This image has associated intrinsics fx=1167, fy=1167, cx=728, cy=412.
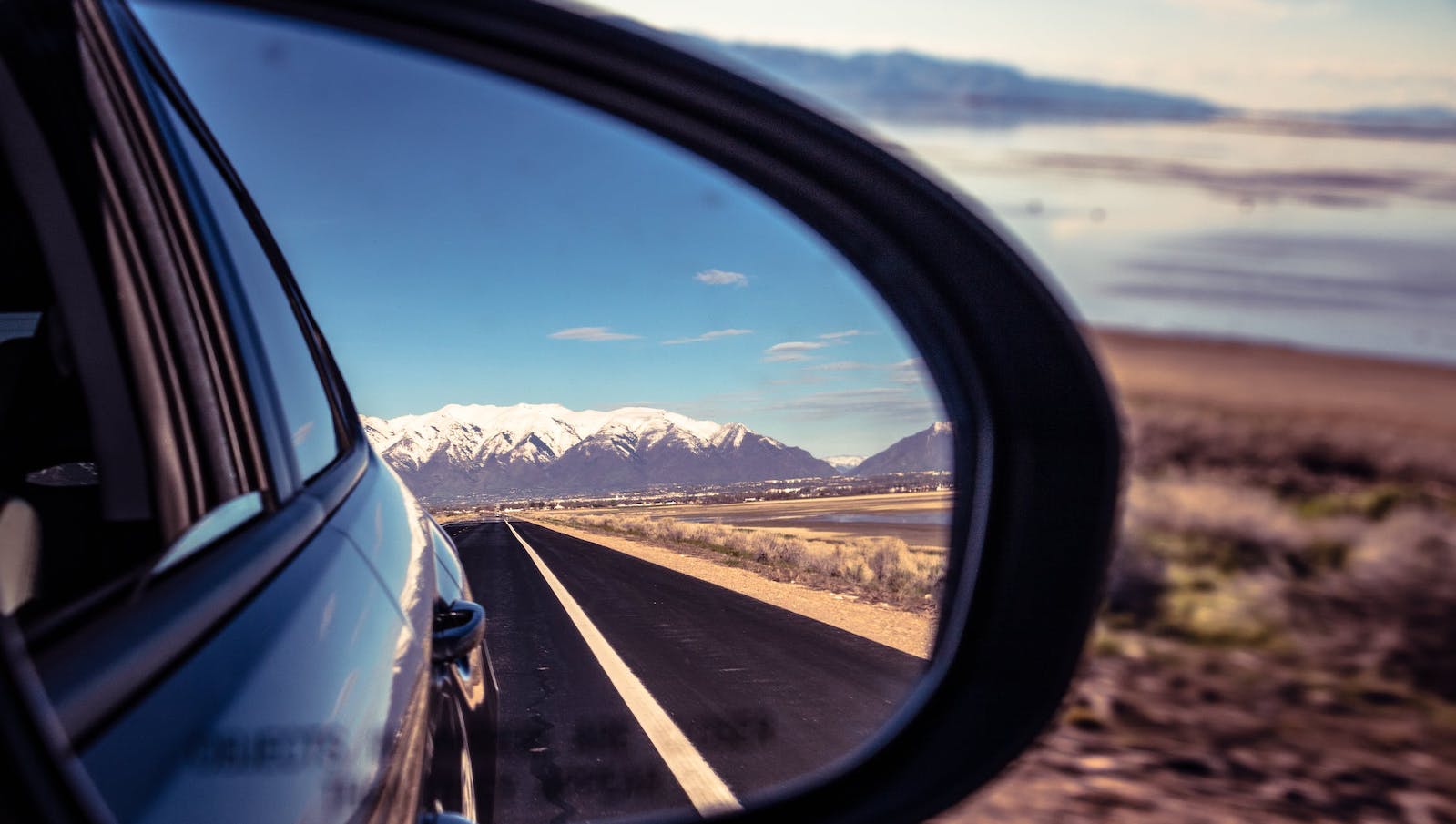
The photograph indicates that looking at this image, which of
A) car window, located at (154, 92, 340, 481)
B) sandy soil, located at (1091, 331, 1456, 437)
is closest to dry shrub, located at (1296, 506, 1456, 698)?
sandy soil, located at (1091, 331, 1456, 437)

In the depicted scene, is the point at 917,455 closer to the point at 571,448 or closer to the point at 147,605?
the point at 571,448

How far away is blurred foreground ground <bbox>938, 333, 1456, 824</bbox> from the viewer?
10.8ft

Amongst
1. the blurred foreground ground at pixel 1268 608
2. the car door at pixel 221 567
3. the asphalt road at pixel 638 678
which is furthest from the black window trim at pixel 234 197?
the blurred foreground ground at pixel 1268 608

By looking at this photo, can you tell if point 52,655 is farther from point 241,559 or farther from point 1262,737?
point 1262,737

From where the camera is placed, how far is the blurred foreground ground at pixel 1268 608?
3.30 m

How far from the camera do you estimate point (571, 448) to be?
1.83 metres

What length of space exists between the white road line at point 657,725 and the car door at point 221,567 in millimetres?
286

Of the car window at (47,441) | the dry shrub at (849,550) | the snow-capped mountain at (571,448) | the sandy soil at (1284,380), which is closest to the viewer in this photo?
the car window at (47,441)

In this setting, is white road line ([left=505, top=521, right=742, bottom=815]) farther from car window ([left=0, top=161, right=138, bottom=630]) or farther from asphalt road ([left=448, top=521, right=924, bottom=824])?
car window ([left=0, top=161, right=138, bottom=630])

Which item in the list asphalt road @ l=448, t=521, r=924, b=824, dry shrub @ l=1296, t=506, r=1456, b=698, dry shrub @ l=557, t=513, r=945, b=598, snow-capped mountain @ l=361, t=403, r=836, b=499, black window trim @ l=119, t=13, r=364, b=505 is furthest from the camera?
dry shrub @ l=1296, t=506, r=1456, b=698

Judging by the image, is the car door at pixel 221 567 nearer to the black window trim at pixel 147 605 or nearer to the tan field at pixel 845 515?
the black window trim at pixel 147 605

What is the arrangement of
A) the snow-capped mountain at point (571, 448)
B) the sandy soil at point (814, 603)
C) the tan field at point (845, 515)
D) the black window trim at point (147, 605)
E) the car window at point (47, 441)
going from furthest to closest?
the sandy soil at point (814, 603) → the tan field at point (845, 515) → the snow-capped mountain at point (571, 448) → the car window at point (47, 441) → the black window trim at point (147, 605)

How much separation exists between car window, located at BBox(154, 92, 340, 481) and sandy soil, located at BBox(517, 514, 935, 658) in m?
0.52

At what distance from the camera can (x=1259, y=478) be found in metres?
4.96
